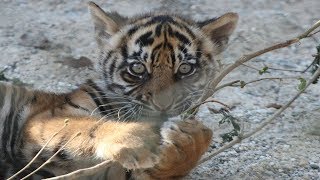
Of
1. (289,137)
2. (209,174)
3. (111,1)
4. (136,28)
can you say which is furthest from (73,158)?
(111,1)

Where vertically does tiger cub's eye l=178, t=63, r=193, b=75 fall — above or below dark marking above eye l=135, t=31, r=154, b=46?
below

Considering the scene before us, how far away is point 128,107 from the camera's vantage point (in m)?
4.18

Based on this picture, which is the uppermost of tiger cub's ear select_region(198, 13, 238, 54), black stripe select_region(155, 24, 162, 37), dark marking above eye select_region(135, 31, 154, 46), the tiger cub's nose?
black stripe select_region(155, 24, 162, 37)

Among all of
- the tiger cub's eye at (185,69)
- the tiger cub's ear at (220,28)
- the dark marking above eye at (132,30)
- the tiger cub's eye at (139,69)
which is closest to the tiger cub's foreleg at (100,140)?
the tiger cub's eye at (139,69)

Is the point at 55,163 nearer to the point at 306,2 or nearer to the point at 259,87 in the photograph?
the point at 259,87

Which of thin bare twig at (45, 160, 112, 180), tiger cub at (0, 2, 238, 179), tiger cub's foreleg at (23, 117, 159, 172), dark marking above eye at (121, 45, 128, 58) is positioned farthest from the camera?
dark marking above eye at (121, 45, 128, 58)

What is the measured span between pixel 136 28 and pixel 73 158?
114 cm

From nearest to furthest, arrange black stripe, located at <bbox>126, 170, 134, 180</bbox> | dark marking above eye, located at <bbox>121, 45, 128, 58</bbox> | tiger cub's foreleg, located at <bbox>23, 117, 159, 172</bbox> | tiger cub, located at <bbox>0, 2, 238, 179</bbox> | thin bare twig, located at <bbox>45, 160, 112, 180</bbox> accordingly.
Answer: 1. thin bare twig, located at <bbox>45, 160, 112, 180</bbox>
2. tiger cub's foreleg, located at <bbox>23, 117, 159, 172</bbox>
3. tiger cub, located at <bbox>0, 2, 238, 179</bbox>
4. black stripe, located at <bbox>126, 170, 134, 180</bbox>
5. dark marking above eye, located at <bbox>121, 45, 128, 58</bbox>

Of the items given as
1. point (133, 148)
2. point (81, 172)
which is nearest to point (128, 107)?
point (133, 148)

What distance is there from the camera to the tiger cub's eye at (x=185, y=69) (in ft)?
13.6

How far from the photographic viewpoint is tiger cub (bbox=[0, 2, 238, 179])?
3301mm

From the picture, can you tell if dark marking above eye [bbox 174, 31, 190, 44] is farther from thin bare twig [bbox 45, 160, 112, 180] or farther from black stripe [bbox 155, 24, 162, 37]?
thin bare twig [bbox 45, 160, 112, 180]

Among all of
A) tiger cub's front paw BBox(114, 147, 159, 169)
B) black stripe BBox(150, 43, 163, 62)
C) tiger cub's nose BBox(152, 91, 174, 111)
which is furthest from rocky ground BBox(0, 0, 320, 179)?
tiger cub's front paw BBox(114, 147, 159, 169)

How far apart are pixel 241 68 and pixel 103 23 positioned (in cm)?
152
